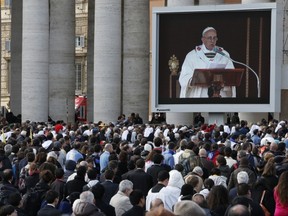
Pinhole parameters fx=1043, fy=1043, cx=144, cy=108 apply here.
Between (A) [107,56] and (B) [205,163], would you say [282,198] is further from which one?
(A) [107,56]

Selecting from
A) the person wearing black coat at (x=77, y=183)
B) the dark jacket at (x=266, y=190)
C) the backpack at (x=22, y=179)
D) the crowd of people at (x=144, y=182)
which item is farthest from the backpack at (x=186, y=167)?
the dark jacket at (x=266, y=190)

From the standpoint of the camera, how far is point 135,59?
56438 millimetres

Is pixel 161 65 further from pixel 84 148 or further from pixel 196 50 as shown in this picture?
pixel 84 148

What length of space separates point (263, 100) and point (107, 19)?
1054 centimetres

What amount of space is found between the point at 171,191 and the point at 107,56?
1419 inches

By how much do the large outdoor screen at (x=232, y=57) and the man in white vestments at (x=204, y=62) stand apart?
0.10 meters

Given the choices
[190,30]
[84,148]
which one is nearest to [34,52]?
[190,30]

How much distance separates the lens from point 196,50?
159 feet

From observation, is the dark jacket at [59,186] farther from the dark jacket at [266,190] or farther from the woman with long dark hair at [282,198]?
the woman with long dark hair at [282,198]

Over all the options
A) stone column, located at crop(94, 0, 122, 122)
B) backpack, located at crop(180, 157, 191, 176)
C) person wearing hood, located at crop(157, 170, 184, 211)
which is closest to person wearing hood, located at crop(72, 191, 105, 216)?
person wearing hood, located at crop(157, 170, 184, 211)

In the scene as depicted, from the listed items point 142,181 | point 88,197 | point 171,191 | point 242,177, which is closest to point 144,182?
point 142,181

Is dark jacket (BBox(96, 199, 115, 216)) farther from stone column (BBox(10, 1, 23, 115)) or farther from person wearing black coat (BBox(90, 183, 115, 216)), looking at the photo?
stone column (BBox(10, 1, 23, 115))

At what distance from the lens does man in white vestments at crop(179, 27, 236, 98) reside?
4769 centimetres

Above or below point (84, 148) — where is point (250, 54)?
above
